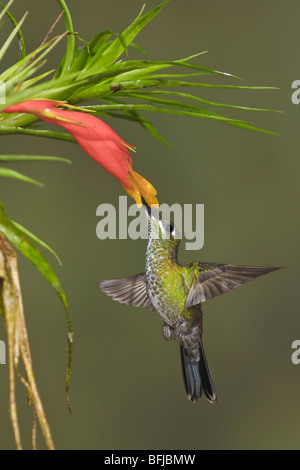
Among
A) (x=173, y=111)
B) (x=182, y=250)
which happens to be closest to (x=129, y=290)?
(x=173, y=111)

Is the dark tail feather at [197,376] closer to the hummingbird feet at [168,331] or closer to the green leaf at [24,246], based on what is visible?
the hummingbird feet at [168,331]

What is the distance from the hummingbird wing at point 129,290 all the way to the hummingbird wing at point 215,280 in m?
0.07

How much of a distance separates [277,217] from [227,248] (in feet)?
0.66

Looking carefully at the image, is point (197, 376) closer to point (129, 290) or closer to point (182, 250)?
point (129, 290)

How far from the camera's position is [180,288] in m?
0.81

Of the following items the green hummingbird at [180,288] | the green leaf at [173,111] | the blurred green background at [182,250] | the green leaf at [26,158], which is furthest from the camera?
the blurred green background at [182,250]

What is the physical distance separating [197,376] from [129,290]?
0.13 metres

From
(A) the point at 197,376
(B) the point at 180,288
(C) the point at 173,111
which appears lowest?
(A) the point at 197,376

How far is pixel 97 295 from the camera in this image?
2.29 metres

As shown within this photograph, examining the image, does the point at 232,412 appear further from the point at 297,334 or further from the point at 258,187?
the point at 258,187

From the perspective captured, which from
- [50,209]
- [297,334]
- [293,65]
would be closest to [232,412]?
[297,334]

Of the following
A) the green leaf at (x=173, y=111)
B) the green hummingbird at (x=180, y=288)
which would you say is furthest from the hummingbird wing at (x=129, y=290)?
the green leaf at (x=173, y=111)

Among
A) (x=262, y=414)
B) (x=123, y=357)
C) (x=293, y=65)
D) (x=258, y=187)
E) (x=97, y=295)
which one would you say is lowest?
(x=262, y=414)

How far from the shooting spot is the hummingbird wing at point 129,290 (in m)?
0.84
